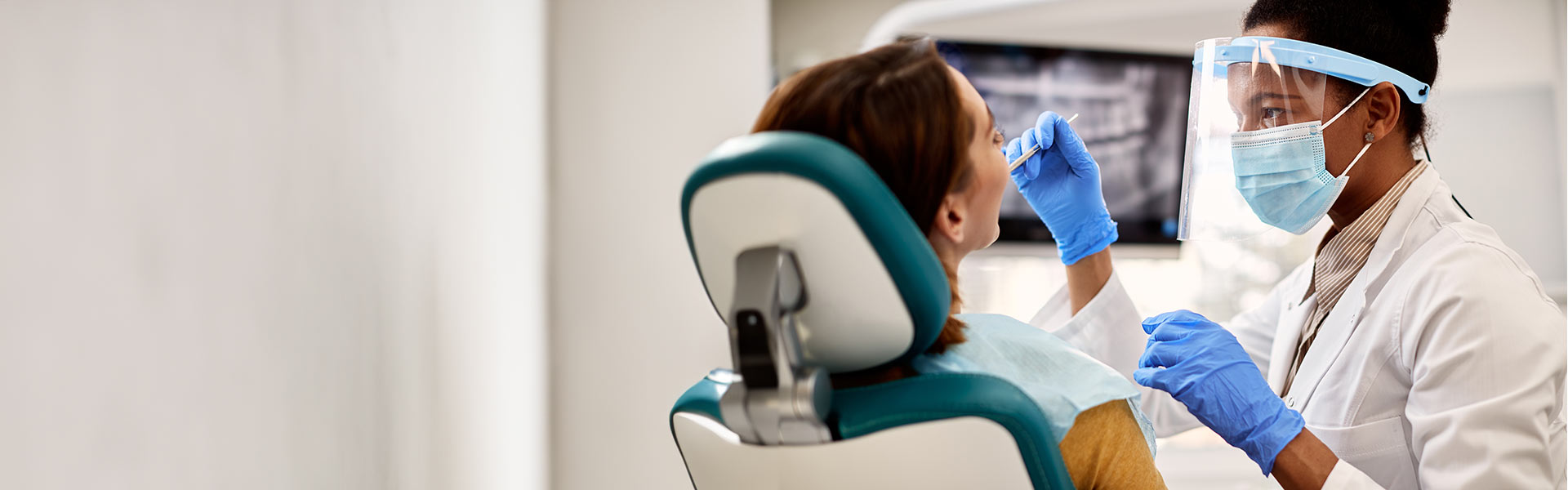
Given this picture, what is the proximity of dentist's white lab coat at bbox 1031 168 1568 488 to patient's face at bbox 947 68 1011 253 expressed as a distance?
1.94ft

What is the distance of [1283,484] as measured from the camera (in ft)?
4.05

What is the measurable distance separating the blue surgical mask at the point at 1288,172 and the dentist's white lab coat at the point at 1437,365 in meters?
0.11

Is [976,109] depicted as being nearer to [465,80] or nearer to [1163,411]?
[465,80]

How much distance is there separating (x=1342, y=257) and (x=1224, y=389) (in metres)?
0.43

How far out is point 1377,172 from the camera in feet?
4.72

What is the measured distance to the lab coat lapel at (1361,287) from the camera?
1.39 metres

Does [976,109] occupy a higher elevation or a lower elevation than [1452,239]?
higher

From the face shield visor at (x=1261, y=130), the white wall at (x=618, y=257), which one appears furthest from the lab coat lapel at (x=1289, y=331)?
the white wall at (x=618, y=257)

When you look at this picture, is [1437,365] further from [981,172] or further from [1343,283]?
[981,172]

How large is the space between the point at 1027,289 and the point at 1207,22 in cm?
121

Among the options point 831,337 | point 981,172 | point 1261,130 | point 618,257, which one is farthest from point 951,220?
point 618,257

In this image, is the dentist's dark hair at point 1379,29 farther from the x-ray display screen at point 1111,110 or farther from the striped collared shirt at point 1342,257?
the x-ray display screen at point 1111,110

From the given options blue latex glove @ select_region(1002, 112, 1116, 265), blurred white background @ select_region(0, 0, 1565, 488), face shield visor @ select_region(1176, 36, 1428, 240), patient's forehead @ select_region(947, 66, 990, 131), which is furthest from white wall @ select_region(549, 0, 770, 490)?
patient's forehead @ select_region(947, 66, 990, 131)

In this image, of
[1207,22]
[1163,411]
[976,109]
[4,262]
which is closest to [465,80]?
[976,109]
